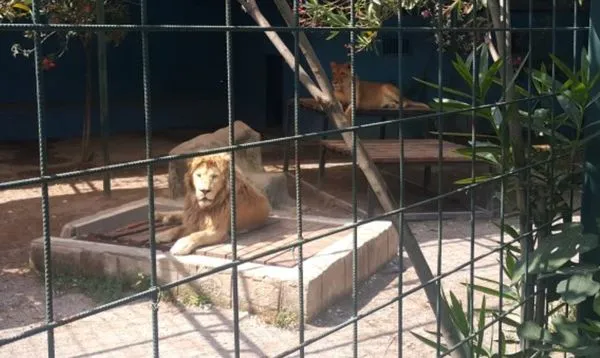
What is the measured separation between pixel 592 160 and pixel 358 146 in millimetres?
1085

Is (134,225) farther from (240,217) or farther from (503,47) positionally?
(503,47)

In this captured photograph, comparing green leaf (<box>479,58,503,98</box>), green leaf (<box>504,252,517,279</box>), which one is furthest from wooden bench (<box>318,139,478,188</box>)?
green leaf (<box>479,58,503,98</box>)

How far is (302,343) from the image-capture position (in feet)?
5.54

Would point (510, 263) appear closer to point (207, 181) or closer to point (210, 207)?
point (207, 181)

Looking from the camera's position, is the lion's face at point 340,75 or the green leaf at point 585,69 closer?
the green leaf at point 585,69

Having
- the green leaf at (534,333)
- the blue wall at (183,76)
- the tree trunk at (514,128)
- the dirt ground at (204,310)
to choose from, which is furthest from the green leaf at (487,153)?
the blue wall at (183,76)

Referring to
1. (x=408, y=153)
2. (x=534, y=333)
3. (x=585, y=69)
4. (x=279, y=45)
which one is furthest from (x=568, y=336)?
(x=408, y=153)

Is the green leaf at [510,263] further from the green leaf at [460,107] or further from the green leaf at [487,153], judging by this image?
the green leaf at [460,107]

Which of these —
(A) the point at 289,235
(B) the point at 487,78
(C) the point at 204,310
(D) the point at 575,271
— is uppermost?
(B) the point at 487,78

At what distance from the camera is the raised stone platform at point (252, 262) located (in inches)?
173

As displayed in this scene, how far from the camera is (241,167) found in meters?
6.96

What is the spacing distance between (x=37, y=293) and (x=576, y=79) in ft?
11.3

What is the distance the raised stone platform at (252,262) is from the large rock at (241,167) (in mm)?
710

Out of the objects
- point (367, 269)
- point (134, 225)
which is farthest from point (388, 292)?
point (134, 225)
